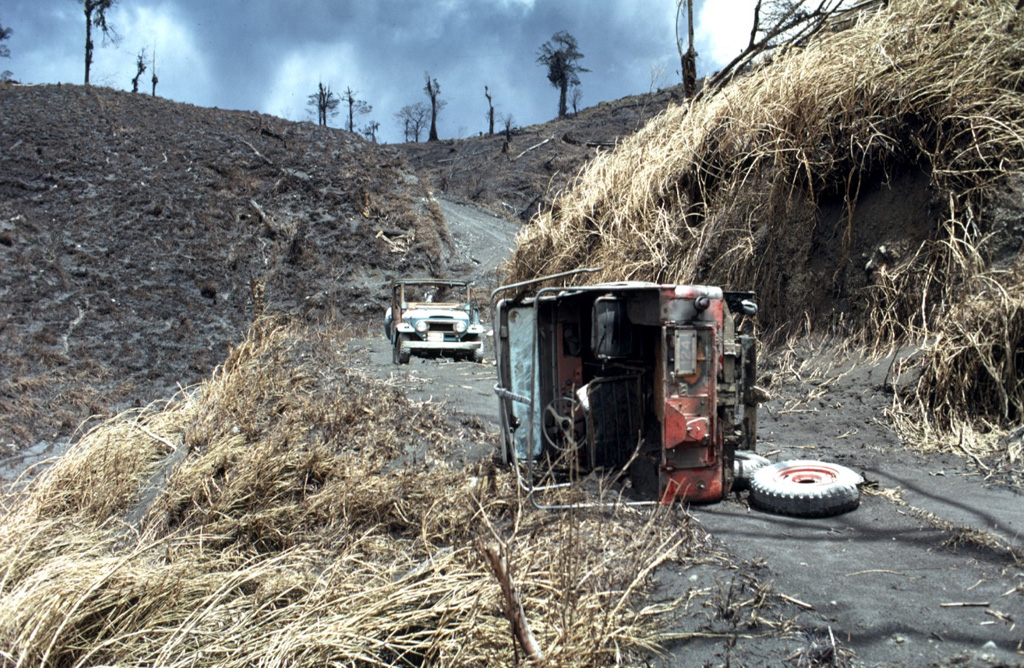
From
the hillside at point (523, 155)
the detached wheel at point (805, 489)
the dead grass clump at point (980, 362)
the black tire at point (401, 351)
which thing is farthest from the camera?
the hillside at point (523, 155)

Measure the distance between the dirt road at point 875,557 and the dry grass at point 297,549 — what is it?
0.42 m

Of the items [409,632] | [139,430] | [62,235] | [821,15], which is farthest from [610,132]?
[409,632]

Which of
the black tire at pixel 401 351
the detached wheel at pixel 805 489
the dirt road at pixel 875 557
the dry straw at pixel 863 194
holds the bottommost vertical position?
the dirt road at pixel 875 557

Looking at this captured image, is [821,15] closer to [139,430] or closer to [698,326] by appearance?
[698,326]

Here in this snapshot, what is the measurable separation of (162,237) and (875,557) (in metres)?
20.2

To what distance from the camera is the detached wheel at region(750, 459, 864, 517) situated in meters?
4.50

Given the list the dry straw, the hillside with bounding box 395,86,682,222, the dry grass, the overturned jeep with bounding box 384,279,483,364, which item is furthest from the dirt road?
the hillside with bounding box 395,86,682,222

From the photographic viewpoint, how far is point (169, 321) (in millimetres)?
17250

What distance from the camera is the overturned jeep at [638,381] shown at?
4.57m

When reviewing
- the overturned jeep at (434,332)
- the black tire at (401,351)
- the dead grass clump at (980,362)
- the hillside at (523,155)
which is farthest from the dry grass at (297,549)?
the hillside at (523,155)

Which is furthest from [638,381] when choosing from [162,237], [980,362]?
[162,237]

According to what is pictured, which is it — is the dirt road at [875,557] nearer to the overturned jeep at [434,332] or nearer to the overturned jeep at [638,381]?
the overturned jeep at [638,381]

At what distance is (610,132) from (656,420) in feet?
136

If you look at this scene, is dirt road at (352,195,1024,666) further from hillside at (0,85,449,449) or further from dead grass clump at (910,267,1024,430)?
hillside at (0,85,449,449)
